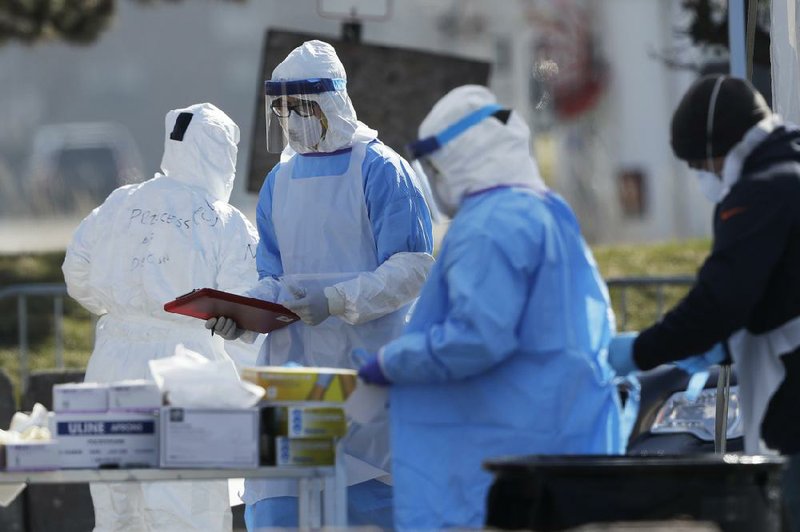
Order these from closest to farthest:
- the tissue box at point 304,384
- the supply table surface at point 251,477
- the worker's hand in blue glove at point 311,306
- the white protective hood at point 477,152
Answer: the supply table surface at point 251,477 < the white protective hood at point 477,152 < the tissue box at point 304,384 < the worker's hand in blue glove at point 311,306

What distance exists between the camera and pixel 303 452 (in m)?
4.94

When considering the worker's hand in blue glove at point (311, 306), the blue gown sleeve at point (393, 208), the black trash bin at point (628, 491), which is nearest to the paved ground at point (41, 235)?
the blue gown sleeve at point (393, 208)

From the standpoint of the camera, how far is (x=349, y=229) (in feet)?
19.8

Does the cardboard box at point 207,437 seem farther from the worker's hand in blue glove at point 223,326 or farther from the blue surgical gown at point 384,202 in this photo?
the blue surgical gown at point 384,202

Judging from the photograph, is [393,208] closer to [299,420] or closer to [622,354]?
[299,420]

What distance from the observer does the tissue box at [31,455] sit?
477 centimetres

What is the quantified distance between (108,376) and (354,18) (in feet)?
12.4

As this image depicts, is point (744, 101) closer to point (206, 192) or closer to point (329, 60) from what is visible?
point (329, 60)

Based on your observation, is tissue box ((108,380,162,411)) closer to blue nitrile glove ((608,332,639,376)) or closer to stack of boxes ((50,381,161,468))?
stack of boxes ((50,381,161,468))

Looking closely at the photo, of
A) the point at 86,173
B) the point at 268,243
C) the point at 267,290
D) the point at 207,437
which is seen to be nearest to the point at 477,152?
the point at 207,437

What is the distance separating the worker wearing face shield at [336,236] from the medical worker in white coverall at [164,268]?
0.80 metres

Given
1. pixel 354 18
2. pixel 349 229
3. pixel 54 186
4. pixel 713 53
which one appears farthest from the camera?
pixel 54 186

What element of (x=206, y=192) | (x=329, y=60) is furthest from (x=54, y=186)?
Result: (x=329, y=60)

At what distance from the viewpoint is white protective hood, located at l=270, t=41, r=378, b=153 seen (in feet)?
19.8
